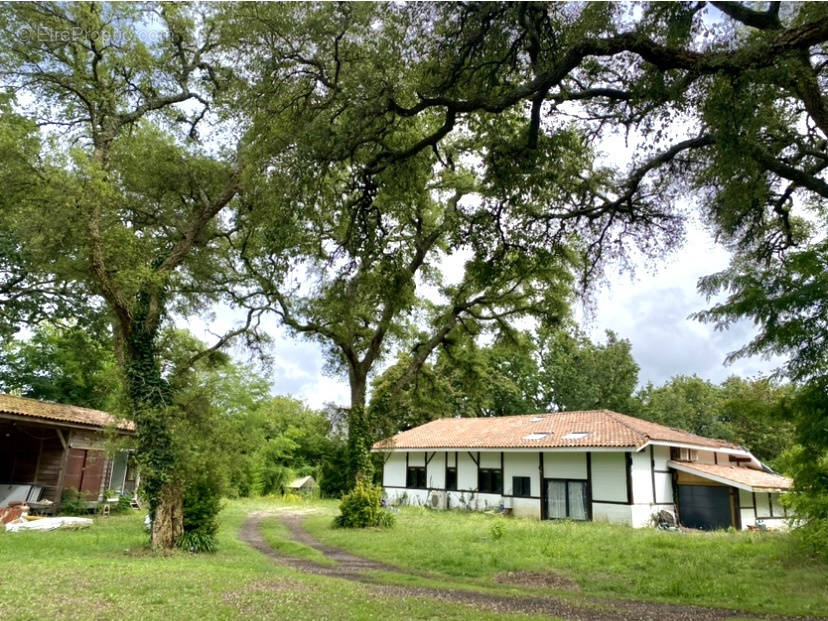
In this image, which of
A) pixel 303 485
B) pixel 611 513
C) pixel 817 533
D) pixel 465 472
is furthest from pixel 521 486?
pixel 303 485

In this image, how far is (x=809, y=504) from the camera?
9266mm

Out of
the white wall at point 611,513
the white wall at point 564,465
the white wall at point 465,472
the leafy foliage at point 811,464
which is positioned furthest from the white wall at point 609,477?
the leafy foliage at point 811,464

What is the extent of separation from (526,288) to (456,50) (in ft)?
40.7

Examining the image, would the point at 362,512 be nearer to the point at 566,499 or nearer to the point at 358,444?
the point at 358,444

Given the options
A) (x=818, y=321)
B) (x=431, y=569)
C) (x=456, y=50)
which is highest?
(x=456, y=50)

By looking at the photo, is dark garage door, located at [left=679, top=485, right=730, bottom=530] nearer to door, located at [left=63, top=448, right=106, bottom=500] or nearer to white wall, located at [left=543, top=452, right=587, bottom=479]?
white wall, located at [left=543, top=452, right=587, bottom=479]

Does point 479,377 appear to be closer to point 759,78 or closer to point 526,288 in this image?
point 526,288

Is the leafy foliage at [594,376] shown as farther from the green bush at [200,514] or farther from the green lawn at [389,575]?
the green bush at [200,514]

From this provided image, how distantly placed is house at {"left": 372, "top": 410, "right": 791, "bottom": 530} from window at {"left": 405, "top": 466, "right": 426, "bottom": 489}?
132 centimetres

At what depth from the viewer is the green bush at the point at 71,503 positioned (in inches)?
793

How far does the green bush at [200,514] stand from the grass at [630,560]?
376 cm

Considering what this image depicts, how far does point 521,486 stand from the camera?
25.6 meters

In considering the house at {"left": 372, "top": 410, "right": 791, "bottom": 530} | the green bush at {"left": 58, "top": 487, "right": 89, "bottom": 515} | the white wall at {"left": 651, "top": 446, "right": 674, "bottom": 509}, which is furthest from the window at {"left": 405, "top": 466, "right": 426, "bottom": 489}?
the green bush at {"left": 58, "top": 487, "right": 89, "bottom": 515}

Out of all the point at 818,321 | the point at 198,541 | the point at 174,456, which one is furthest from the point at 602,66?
the point at 198,541
